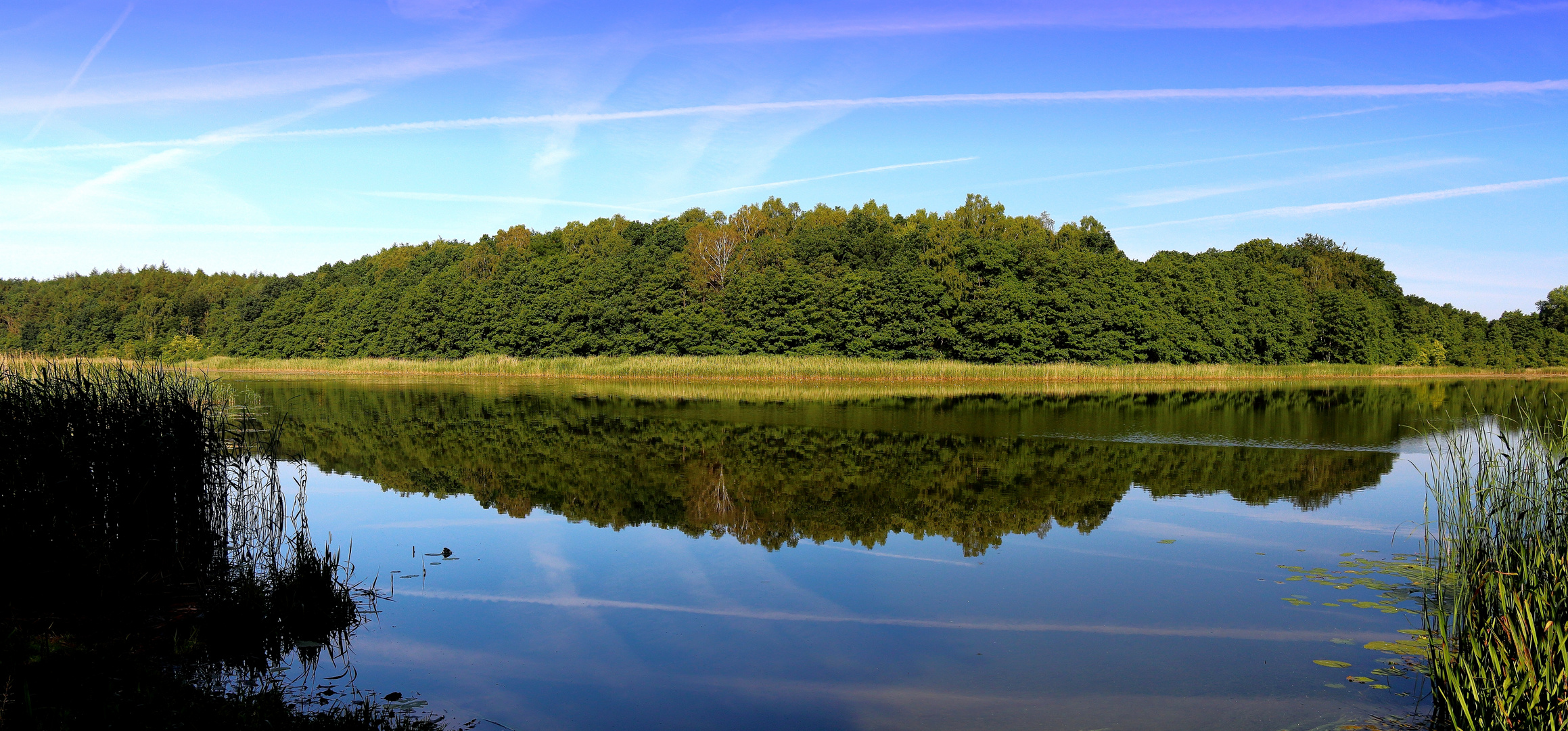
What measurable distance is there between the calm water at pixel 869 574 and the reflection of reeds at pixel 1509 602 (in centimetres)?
81

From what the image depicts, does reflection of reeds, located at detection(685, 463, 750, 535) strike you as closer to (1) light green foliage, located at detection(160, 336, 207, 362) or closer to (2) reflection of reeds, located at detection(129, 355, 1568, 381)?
(2) reflection of reeds, located at detection(129, 355, 1568, 381)

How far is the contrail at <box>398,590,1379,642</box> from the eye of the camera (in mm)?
8133

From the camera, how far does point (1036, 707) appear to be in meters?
6.48

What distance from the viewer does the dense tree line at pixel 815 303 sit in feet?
217

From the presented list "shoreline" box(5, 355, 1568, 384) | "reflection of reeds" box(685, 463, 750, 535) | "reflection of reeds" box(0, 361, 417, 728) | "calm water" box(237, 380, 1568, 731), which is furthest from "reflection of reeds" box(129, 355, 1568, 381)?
"reflection of reeds" box(0, 361, 417, 728)

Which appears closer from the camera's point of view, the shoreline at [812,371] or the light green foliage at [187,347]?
the shoreline at [812,371]

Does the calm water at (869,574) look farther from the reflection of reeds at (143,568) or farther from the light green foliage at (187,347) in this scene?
the light green foliage at (187,347)

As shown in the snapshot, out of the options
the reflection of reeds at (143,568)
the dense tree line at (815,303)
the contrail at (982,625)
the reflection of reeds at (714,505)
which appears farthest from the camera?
the dense tree line at (815,303)

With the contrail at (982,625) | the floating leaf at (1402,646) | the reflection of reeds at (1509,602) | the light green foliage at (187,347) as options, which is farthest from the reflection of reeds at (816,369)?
the reflection of reeds at (1509,602)

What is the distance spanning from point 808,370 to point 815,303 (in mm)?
12730

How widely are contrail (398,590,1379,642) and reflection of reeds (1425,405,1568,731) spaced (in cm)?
119

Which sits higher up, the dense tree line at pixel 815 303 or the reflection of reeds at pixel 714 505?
the dense tree line at pixel 815 303

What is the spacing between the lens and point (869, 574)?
1018 cm

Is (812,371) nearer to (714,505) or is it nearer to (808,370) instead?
(808,370)
